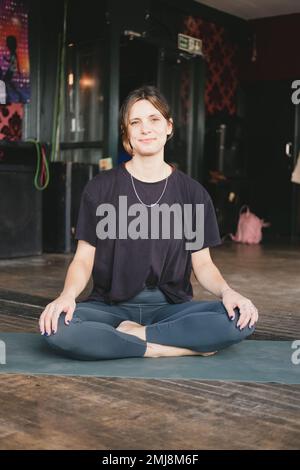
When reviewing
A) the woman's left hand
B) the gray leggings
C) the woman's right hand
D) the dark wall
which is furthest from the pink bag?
the woman's right hand

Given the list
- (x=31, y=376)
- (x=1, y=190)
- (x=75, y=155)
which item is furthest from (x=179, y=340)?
(x=75, y=155)

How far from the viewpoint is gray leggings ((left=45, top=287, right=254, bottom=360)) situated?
1.99m

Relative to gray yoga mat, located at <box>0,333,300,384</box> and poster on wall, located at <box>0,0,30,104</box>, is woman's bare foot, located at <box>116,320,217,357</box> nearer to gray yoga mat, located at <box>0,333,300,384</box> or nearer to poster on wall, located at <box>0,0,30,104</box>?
gray yoga mat, located at <box>0,333,300,384</box>

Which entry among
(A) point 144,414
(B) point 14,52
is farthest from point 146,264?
(B) point 14,52

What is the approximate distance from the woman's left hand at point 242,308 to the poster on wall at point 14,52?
13.0 feet

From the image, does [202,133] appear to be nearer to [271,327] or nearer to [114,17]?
[114,17]

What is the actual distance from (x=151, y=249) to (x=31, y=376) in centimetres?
56

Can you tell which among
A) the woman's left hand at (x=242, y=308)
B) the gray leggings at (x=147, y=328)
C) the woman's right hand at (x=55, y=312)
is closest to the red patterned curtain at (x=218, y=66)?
the gray leggings at (x=147, y=328)

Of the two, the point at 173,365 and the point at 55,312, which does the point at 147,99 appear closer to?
the point at 55,312

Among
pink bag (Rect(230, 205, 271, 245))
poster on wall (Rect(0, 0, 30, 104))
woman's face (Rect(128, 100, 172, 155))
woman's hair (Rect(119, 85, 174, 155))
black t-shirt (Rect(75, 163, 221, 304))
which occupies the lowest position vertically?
pink bag (Rect(230, 205, 271, 245))

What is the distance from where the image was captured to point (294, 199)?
804 centimetres

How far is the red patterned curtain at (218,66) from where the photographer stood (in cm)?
762

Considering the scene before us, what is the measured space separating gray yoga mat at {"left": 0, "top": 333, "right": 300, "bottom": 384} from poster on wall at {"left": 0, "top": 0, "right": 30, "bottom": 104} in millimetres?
3634

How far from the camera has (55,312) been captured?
6.21ft
